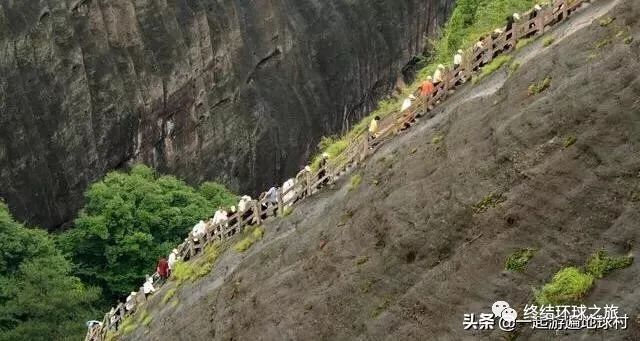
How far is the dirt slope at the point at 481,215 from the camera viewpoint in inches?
450

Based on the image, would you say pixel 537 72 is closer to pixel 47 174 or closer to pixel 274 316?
pixel 274 316

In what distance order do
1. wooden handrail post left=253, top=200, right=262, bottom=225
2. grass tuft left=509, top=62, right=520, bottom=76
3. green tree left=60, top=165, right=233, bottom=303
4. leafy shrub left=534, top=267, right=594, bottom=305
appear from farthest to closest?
green tree left=60, top=165, right=233, bottom=303 → wooden handrail post left=253, top=200, right=262, bottom=225 → grass tuft left=509, top=62, right=520, bottom=76 → leafy shrub left=534, top=267, right=594, bottom=305

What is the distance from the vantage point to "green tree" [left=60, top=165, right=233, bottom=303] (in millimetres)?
37969

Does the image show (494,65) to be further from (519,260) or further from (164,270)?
(164,270)

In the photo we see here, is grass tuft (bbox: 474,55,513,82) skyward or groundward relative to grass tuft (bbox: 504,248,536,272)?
skyward

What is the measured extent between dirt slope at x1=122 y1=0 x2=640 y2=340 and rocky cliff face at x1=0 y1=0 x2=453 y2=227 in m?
27.4

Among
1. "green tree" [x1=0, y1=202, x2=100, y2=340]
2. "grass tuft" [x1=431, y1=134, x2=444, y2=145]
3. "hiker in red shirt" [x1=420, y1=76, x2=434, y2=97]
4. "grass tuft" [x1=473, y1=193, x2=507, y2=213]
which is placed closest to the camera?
Result: "grass tuft" [x1=473, y1=193, x2=507, y2=213]

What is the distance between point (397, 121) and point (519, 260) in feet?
27.7

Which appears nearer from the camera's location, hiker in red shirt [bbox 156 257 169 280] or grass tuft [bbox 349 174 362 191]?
grass tuft [bbox 349 174 362 191]

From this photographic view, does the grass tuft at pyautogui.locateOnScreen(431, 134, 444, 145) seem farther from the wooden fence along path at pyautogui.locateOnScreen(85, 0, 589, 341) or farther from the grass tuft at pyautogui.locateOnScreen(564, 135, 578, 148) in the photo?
the wooden fence along path at pyautogui.locateOnScreen(85, 0, 589, 341)

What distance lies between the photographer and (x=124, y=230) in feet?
127

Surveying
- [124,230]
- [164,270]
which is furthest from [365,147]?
[124,230]

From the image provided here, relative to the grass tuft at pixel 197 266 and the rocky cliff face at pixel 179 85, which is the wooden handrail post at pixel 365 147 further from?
the rocky cliff face at pixel 179 85

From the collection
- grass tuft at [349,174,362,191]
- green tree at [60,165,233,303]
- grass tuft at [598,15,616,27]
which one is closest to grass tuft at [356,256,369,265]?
grass tuft at [349,174,362,191]
